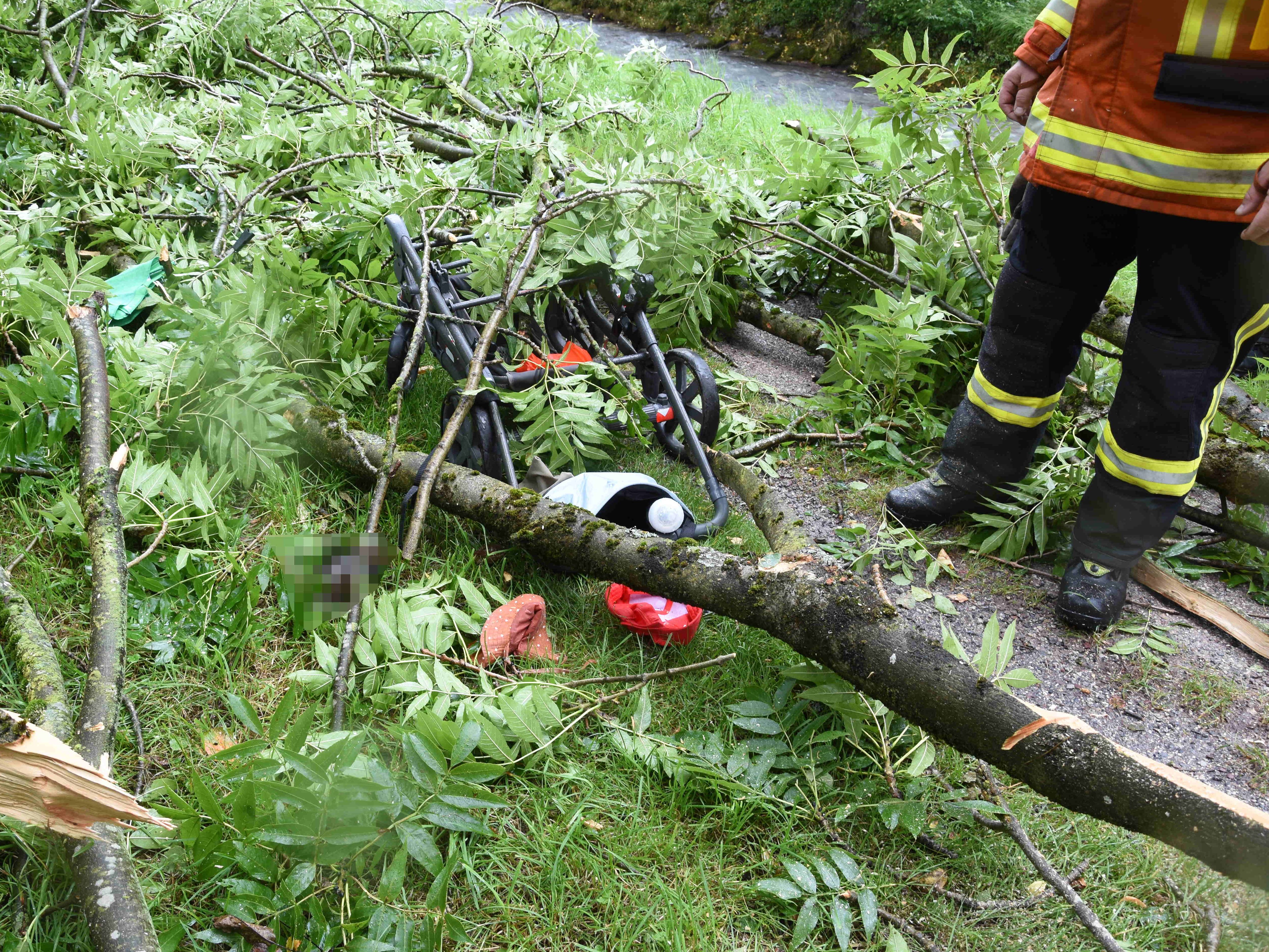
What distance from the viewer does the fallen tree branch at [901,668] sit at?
1427 millimetres

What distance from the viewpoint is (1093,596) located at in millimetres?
2516

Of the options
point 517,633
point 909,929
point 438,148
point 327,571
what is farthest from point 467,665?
A: point 438,148

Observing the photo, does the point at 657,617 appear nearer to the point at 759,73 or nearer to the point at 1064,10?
the point at 1064,10

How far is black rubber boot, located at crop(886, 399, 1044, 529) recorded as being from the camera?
2.84 meters

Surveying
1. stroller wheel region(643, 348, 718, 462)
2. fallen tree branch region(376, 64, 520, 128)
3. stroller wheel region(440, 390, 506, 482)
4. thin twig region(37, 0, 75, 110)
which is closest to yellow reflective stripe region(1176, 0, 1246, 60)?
stroller wheel region(643, 348, 718, 462)

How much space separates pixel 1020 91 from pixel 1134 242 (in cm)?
61

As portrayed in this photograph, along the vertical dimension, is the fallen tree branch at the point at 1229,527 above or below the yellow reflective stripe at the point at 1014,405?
below

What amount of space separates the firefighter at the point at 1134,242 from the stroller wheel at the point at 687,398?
2.95 ft

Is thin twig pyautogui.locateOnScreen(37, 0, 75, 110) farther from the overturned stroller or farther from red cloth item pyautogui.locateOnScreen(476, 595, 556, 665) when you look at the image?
red cloth item pyautogui.locateOnScreen(476, 595, 556, 665)

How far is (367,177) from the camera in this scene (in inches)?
129

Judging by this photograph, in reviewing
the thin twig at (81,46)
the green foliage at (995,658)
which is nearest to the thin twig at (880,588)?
the green foliage at (995,658)

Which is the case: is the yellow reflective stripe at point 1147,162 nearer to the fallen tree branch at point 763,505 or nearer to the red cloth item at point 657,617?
the fallen tree branch at point 763,505

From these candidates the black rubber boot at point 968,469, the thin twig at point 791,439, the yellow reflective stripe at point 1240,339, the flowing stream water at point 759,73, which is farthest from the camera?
the flowing stream water at point 759,73

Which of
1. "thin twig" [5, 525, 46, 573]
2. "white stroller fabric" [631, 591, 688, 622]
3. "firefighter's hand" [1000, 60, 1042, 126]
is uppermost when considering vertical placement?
"firefighter's hand" [1000, 60, 1042, 126]
